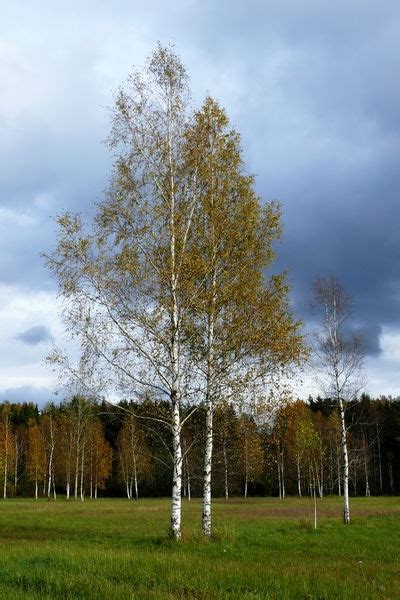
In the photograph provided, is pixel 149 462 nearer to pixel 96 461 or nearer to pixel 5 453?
pixel 96 461

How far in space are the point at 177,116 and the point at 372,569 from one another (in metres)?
17.3

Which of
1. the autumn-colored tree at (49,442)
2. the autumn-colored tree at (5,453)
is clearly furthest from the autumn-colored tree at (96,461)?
the autumn-colored tree at (5,453)

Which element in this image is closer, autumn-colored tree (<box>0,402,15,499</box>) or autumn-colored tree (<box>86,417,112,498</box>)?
autumn-colored tree (<box>0,402,15,499</box>)

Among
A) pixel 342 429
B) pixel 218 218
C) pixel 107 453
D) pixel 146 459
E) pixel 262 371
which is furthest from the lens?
pixel 107 453

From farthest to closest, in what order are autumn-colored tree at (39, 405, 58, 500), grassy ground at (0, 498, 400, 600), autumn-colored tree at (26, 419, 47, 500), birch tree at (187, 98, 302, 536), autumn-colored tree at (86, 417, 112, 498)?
1. autumn-colored tree at (39, 405, 58, 500)
2. autumn-colored tree at (86, 417, 112, 498)
3. autumn-colored tree at (26, 419, 47, 500)
4. birch tree at (187, 98, 302, 536)
5. grassy ground at (0, 498, 400, 600)

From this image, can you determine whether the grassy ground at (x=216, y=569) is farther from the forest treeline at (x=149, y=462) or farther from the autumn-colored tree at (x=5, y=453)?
the autumn-colored tree at (x=5, y=453)

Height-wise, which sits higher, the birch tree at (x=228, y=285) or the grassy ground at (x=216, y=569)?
the birch tree at (x=228, y=285)

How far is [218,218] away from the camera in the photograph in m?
21.7

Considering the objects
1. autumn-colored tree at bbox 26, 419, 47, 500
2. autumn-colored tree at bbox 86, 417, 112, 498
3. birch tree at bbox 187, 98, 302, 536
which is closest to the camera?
birch tree at bbox 187, 98, 302, 536

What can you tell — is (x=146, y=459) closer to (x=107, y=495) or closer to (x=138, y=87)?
(x=107, y=495)

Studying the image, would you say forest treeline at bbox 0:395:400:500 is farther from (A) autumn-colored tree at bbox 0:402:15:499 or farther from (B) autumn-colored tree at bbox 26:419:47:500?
(A) autumn-colored tree at bbox 0:402:15:499

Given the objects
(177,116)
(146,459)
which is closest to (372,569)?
(177,116)

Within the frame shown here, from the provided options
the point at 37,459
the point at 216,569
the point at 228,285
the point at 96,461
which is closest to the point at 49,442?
the point at 37,459

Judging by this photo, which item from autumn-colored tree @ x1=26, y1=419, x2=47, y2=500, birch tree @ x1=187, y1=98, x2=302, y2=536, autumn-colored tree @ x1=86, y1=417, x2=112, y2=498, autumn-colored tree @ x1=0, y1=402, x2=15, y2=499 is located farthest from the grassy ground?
autumn-colored tree @ x1=0, y1=402, x2=15, y2=499
